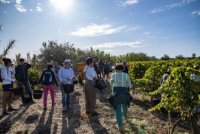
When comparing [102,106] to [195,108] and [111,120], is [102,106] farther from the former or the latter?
[195,108]

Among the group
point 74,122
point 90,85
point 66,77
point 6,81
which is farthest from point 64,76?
point 74,122

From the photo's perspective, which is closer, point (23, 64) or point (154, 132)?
point (154, 132)

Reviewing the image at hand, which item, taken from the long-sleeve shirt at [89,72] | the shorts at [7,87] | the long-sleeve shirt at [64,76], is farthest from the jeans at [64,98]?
the shorts at [7,87]

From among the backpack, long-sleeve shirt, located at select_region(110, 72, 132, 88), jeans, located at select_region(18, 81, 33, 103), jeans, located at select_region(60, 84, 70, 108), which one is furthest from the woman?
jeans, located at select_region(18, 81, 33, 103)

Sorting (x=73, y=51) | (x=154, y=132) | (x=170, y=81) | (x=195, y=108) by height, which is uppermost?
(x=73, y=51)

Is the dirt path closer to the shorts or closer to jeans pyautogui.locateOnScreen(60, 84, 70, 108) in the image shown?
jeans pyautogui.locateOnScreen(60, 84, 70, 108)

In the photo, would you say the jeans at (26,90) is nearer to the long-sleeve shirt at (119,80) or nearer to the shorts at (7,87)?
the shorts at (7,87)

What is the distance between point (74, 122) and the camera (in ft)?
30.3

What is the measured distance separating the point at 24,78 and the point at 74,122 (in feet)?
14.7

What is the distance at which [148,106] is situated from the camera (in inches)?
489

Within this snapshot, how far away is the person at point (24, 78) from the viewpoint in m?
12.4

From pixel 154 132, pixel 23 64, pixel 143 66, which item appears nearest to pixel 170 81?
pixel 154 132

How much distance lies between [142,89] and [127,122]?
4780 millimetres

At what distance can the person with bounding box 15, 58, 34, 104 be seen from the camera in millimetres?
12448
